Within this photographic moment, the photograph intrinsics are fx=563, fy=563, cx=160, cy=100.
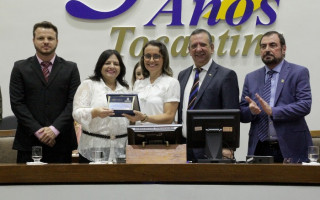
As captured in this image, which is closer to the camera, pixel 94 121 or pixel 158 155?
pixel 158 155

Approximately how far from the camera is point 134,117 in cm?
391

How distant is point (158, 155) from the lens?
11.6 ft

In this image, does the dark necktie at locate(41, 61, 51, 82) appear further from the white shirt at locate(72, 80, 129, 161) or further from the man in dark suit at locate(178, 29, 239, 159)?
the man in dark suit at locate(178, 29, 239, 159)

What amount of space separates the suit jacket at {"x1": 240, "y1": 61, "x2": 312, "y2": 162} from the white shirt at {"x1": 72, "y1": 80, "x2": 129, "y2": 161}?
105 centimetres

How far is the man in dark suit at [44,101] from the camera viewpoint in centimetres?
421

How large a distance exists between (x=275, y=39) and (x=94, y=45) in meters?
2.94

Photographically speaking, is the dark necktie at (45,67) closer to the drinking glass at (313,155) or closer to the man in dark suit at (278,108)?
the man in dark suit at (278,108)

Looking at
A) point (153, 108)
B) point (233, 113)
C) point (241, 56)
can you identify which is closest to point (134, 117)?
point (153, 108)

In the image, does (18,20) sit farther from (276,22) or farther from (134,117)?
(134,117)

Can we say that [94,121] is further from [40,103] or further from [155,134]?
[155,134]

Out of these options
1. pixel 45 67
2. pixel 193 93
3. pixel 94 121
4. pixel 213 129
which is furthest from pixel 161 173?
pixel 45 67

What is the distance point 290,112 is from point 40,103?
189cm

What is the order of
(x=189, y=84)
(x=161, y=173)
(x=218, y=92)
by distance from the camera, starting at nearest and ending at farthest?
1. (x=161, y=173)
2. (x=218, y=92)
3. (x=189, y=84)

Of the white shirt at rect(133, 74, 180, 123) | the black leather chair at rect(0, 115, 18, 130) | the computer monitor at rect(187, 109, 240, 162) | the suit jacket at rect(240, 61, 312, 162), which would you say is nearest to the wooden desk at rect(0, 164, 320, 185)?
the computer monitor at rect(187, 109, 240, 162)
